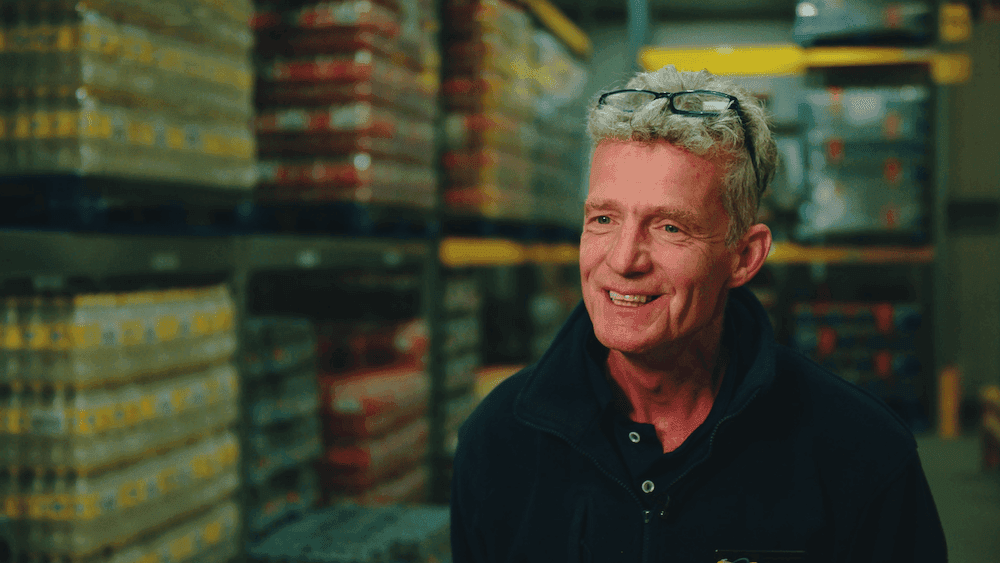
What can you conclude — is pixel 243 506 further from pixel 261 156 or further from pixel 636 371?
pixel 636 371

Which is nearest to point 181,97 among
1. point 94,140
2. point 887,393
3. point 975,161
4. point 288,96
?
point 94,140

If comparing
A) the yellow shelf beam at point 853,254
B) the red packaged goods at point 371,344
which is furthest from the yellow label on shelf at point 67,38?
the yellow shelf beam at point 853,254

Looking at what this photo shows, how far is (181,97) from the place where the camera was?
298 cm

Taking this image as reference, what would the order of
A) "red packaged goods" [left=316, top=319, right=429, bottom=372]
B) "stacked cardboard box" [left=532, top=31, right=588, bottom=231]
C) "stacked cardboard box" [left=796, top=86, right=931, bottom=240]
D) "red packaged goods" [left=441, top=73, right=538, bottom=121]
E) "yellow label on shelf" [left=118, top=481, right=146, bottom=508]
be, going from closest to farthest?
Answer: "yellow label on shelf" [left=118, top=481, right=146, bottom=508] → "red packaged goods" [left=316, top=319, right=429, bottom=372] → "red packaged goods" [left=441, top=73, right=538, bottom=121] → "stacked cardboard box" [left=532, top=31, right=588, bottom=231] → "stacked cardboard box" [left=796, top=86, right=931, bottom=240]

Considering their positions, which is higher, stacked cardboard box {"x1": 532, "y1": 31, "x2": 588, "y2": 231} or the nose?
stacked cardboard box {"x1": 532, "y1": 31, "x2": 588, "y2": 231}

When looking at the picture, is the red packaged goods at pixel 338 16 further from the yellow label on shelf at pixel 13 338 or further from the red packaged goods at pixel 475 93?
the yellow label on shelf at pixel 13 338

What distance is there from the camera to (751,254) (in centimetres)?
176

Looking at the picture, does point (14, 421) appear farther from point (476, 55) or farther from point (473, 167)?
point (476, 55)

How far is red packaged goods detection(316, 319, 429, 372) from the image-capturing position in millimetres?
4613

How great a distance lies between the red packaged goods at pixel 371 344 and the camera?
4613 mm

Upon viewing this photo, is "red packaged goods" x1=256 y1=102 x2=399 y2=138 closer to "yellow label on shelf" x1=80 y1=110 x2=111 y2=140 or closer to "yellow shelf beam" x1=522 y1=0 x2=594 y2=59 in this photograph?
"yellow label on shelf" x1=80 y1=110 x2=111 y2=140

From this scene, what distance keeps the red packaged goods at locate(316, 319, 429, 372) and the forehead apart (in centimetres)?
318

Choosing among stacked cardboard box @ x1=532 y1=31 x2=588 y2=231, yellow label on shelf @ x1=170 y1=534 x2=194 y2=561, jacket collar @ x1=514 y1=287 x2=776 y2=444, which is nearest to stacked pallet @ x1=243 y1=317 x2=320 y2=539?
yellow label on shelf @ x1=170 y1=534 x2=194 y2=561

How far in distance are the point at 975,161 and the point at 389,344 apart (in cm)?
606
